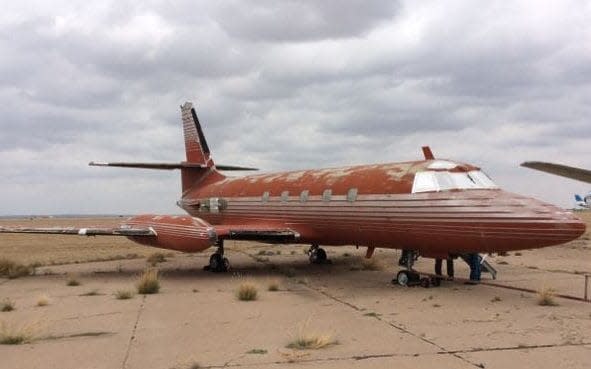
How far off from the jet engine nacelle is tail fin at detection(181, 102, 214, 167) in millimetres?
8003

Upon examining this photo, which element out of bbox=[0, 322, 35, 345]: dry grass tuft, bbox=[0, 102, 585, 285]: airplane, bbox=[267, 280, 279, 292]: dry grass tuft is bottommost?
bbox=[267, 280, 279, 292]: dry grass tuft

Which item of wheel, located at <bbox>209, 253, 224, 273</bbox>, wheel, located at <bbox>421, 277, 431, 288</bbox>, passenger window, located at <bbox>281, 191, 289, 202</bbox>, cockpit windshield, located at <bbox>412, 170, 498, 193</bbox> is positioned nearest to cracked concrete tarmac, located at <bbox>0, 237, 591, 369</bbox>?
wheel, located at <bbox>421, 277, 431, 288</bbox>

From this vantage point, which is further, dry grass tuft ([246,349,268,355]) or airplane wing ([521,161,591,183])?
airplane wing ([521,161,591,183])

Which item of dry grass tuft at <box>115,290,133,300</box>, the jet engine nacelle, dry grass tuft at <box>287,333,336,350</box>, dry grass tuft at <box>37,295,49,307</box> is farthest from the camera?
the jet engine nacelle

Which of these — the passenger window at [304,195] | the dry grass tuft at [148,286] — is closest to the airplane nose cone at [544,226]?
the passenger window at [304,195]

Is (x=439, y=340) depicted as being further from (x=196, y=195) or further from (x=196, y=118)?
(x=196, y=118)

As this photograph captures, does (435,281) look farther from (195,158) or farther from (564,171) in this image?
(195,158)

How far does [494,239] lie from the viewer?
11625 millimetres

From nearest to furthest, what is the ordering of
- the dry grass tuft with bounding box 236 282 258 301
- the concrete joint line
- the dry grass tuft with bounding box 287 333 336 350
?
the concrete joint line
the dry grass tuft with bounding box 287 333 336 350
the dry grass tuft with bounding box 236 282 258 301

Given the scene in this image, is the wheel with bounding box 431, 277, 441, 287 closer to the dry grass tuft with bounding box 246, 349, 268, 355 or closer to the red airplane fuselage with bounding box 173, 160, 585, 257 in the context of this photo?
the red airplane fuselage with bounding box 173, 160, 585, 257

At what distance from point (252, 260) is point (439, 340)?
52.0 ft

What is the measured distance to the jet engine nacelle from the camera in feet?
52.1

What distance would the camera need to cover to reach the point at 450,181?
1306 centimetres

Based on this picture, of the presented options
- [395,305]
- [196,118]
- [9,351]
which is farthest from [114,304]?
[196,118]
